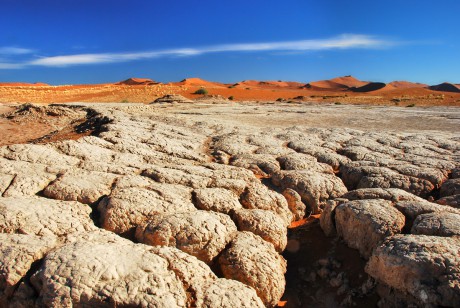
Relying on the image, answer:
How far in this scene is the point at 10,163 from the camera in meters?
4.22

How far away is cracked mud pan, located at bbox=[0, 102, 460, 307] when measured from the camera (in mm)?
2729

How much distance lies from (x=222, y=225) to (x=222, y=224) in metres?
0.02

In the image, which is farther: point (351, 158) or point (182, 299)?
point (351, 158)

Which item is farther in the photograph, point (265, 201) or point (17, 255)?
point (265, 201)

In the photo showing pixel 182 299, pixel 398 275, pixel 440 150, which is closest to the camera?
pixel 182 299

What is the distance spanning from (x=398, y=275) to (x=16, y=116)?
342 inches

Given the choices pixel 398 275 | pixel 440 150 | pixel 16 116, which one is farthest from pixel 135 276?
pixel 16 116

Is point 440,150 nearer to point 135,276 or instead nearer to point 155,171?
point 155,171

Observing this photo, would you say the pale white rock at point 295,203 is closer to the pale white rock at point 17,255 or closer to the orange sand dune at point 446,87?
the pale white rock at point 17,255

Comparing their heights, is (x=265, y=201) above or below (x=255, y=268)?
above

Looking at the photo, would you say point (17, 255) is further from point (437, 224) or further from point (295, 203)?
point (437, 224)

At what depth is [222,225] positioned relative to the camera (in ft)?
12.0

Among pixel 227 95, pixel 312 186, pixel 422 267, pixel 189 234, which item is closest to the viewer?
pixel 422 267

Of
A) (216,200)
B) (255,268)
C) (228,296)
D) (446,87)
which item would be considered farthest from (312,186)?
(446,87)
